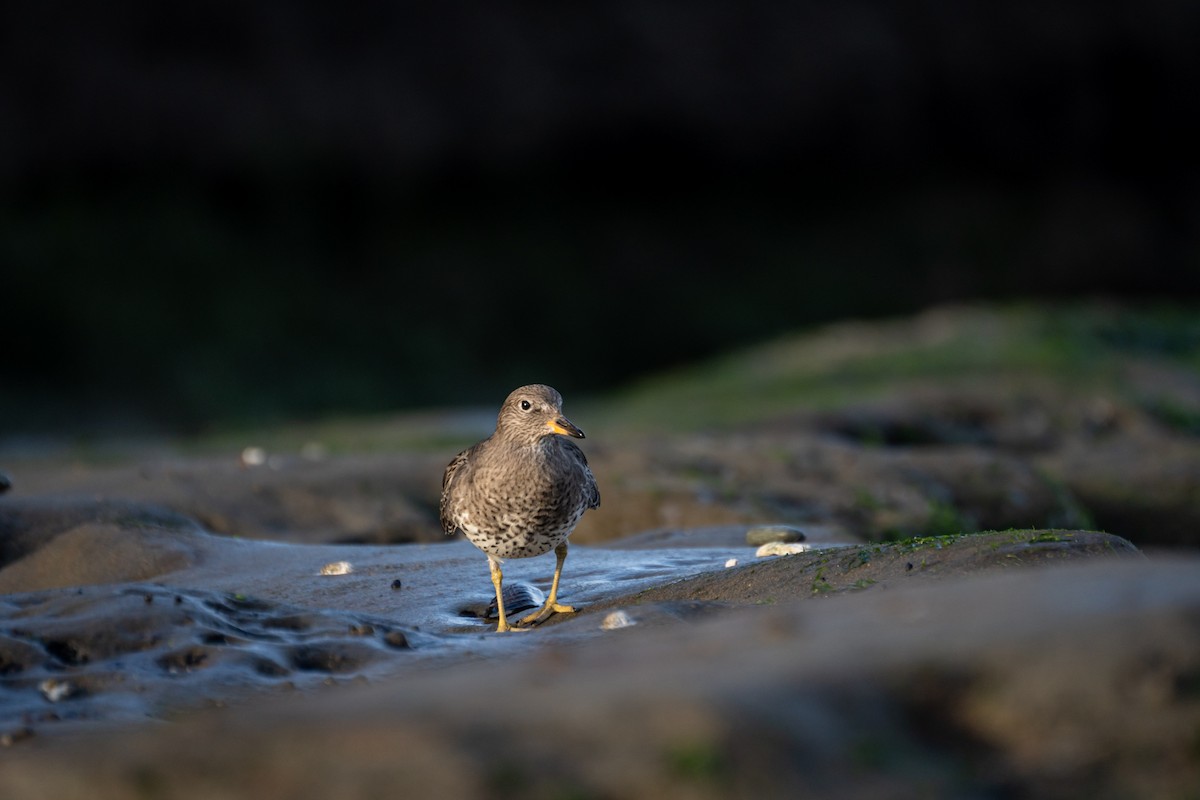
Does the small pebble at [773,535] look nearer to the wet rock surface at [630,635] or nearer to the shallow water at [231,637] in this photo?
the wet rock surface at [630,635]

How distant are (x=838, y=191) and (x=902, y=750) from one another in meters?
27.6

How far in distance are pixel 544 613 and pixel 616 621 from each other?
0.76 m

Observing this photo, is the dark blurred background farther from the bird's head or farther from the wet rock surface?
the bird's head

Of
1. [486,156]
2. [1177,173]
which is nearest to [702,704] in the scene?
[486,156]

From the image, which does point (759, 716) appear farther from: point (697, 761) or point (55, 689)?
point (55, 689)

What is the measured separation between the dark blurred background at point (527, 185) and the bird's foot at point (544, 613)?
1525cm

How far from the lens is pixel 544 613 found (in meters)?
5.31

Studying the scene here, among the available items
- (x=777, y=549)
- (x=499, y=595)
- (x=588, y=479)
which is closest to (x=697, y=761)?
(x=499, y=595)

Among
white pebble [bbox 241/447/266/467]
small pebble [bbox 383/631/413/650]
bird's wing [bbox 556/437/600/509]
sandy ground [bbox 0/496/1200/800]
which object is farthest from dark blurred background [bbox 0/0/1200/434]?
sandy ground [bbox 0/496/1200/800]

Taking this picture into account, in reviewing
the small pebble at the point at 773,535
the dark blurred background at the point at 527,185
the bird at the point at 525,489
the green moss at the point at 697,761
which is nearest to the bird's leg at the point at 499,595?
the bird at the point at 525,489

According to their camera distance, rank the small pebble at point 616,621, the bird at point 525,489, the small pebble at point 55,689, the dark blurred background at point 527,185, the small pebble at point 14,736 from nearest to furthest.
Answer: the small pebble at point 14,736
the small pebble at point 55,689
the small pebble at point 616,621
the bird at point 525,489
the dark blurred background at point 527,185

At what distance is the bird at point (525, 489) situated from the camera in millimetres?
5504

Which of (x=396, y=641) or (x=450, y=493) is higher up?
(x=450, y=493)

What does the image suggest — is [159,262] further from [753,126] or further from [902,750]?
[902,750]
